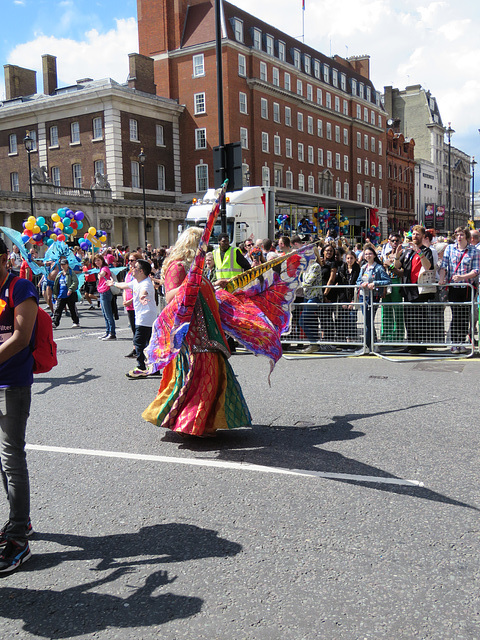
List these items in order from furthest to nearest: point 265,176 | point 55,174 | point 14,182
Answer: point 265,176
point 14,182
point 55,174

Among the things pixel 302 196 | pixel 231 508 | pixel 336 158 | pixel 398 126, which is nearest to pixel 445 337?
pixel 231 508

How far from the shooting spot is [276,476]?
4.60 meters

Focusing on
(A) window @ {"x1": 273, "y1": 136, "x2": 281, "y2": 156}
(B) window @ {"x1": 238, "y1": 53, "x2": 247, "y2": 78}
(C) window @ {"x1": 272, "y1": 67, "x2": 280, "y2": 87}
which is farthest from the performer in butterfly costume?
(C) window @ {"x1": 272, "y1": 67, "x2": 280, "y2": 87}

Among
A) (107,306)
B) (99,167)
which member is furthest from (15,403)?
(99,167)

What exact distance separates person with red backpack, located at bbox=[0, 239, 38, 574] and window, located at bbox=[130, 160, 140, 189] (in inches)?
1668

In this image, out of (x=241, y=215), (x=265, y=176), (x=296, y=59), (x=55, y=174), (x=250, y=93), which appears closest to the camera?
(x=241, y=215)

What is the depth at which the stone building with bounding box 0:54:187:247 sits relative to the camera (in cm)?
4156

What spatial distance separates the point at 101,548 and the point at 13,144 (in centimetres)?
5039

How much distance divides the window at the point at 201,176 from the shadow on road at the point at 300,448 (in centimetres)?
4287

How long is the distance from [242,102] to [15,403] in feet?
157

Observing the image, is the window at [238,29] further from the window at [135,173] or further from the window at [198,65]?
the window at [135,173]

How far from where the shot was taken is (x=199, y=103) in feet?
155

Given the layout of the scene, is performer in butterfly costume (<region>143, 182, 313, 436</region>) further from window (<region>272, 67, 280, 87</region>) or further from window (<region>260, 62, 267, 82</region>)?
window (<region>272, 67, 280, 87</region>)

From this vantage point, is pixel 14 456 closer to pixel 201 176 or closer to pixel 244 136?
pixel 201 176
